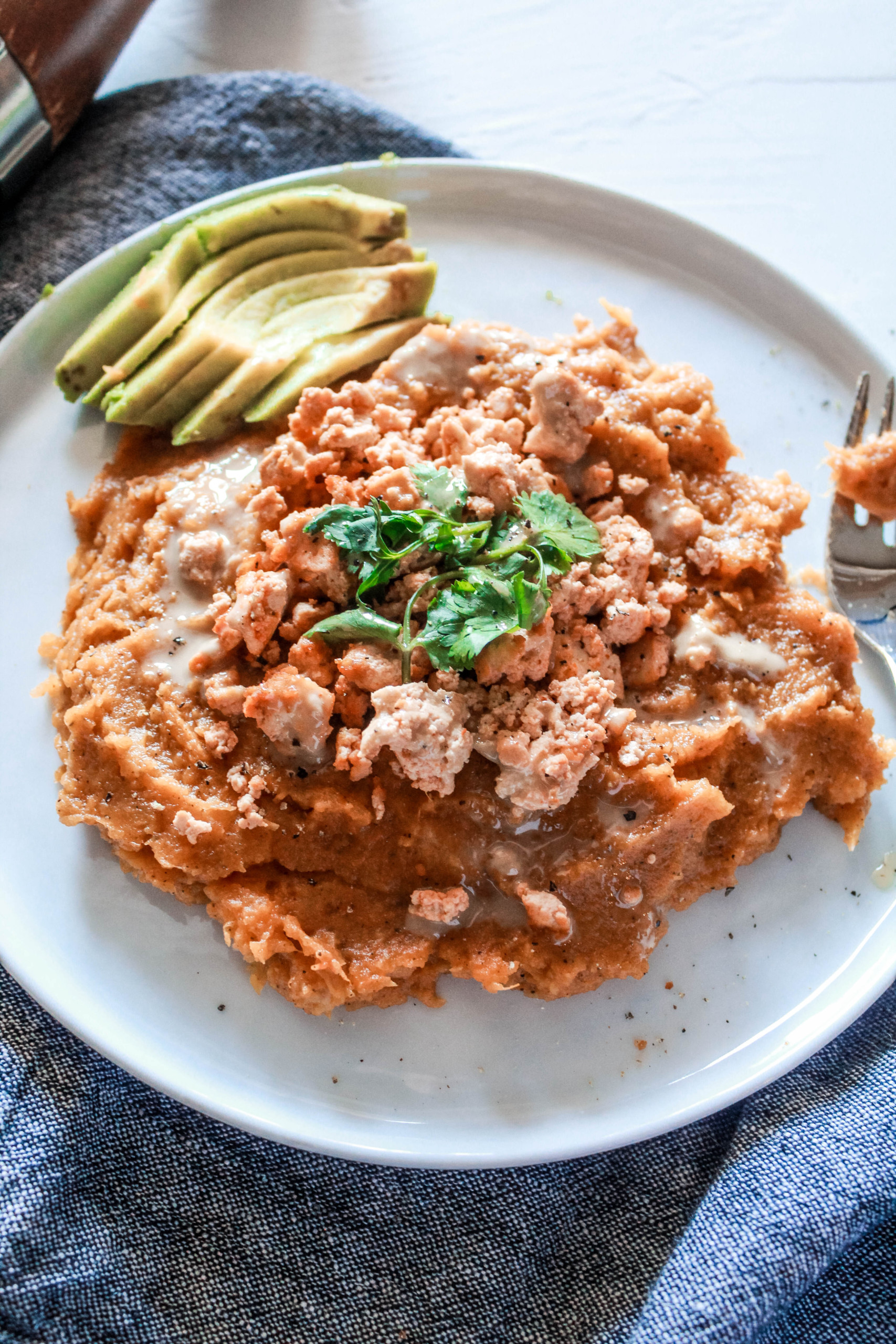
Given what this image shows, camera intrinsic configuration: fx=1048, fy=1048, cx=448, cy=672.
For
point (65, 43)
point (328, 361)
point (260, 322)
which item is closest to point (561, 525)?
point (328, 361)

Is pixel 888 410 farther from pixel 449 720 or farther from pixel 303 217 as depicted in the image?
pixel 303 217

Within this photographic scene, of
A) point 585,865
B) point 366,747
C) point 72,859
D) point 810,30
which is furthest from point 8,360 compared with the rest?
point 810,30

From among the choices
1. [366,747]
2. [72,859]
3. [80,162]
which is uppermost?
[80,162]

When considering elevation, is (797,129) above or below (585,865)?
above

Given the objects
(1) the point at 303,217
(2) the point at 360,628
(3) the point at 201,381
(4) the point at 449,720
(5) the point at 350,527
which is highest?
(1) the point at 303,217

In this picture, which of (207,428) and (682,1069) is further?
(207,428)

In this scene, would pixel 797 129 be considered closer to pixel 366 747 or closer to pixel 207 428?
pixel 207 428

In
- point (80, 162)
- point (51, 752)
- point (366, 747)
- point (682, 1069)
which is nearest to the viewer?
point (366, 747)
